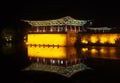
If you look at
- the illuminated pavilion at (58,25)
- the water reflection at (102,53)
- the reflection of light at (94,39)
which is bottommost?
the water reflection at (102,53)

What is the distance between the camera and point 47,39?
34.0m

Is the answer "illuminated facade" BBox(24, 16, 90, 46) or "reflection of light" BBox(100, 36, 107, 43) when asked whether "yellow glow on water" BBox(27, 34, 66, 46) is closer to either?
"illuminated facade" BBox(24, 16, 90, 46)

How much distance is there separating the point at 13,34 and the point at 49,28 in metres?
11.7

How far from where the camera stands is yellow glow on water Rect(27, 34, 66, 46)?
32.6 m

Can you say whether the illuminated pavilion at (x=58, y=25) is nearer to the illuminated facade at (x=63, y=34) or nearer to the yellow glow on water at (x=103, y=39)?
the illuminated facade at (x=63, y=34)

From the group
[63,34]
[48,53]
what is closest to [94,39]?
[63,34]

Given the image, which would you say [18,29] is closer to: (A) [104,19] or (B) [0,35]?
(B) [0,35]

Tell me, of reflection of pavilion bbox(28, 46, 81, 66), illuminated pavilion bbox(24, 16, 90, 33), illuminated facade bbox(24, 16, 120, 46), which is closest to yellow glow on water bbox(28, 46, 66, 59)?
reflection of pavilion bbox(28, 46, 81, 66)

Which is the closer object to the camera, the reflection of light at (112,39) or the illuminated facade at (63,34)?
the illuminated facade at (63,34)

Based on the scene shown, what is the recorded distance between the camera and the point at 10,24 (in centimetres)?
4503

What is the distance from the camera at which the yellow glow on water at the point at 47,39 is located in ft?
107

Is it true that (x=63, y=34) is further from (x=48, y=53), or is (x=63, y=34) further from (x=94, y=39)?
(x=48, y=53)

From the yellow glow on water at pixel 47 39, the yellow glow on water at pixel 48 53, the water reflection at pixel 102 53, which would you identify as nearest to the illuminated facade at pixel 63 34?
the yellow glow on water at pixel 47 39

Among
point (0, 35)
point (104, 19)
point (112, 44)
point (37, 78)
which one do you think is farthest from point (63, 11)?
point (37, 78)
